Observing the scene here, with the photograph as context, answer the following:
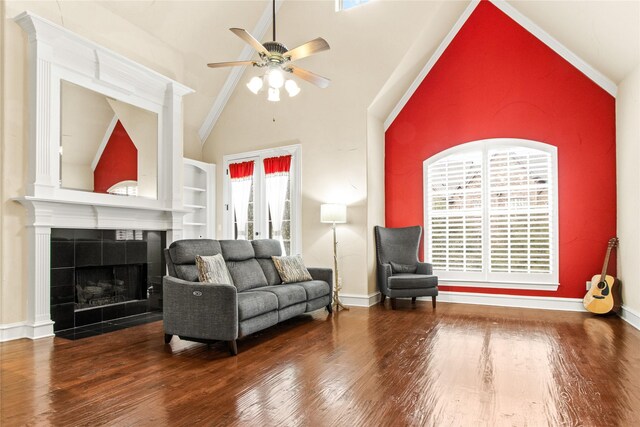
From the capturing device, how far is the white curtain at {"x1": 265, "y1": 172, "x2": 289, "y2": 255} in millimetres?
6723

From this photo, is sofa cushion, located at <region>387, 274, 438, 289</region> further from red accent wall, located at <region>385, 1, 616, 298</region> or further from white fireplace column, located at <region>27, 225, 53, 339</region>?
white fireplace column, located at <region>27, 225, 53, 339</region>

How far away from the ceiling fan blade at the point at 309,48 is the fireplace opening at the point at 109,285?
11.7 ft

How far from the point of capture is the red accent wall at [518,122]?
5371 millimetres

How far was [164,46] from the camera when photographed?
586cm

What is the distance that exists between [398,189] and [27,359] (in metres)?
5.12

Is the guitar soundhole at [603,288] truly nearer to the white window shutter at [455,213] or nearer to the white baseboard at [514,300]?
the white baseboard at [514,300]

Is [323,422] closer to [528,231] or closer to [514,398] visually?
[514,398]

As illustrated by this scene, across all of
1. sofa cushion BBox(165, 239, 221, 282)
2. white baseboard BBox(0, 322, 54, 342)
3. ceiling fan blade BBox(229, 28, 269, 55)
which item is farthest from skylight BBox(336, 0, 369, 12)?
white baseboard BBox(0, 322, 54, 342)

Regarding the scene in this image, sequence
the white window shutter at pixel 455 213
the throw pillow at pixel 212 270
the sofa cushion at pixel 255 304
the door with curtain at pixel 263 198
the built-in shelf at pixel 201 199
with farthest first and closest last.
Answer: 1. the built-in shelf at pixel 201 199
2. the door with curtain at pixel 263 198
3. the white window shutter at pixel 455 213
4. the throw pillow at pixel 212 270
5. the sofa cushion at pixel 255 304

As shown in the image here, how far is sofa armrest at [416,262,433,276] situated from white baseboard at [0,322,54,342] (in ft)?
15.2

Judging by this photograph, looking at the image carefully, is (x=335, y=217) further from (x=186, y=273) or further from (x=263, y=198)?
(x=186, y=273)

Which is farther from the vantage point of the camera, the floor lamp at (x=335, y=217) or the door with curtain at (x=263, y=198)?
the door with curtain at (x=263, y=198)

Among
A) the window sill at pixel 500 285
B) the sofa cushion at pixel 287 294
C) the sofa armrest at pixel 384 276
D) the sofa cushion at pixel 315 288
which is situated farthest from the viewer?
the sofa armrest at pixel 384 276

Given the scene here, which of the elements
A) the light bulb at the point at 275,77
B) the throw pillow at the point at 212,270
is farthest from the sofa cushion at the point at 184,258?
the light bulb at the point at 275,77
